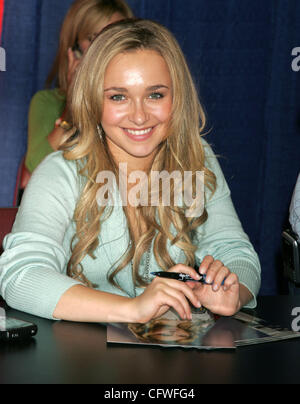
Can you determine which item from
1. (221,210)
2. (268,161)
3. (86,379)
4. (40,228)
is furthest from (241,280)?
(268,161)

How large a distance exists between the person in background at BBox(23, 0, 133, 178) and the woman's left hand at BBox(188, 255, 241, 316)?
1452 mm

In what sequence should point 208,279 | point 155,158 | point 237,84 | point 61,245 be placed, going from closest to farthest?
1. point 208,279
2. point 61,245
3. point 155,158
4. point 237,84

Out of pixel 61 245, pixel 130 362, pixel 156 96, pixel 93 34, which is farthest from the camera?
pixel 93 34

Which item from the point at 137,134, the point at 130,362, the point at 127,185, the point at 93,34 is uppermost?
the point at 93,34

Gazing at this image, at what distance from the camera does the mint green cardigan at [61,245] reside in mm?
1340

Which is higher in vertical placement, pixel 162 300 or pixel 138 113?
pixel 138 113

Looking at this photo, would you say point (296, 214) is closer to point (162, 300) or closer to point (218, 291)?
point (218, 291)

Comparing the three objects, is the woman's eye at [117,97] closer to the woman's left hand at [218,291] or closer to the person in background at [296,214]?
the woman's left hand at [218,291]

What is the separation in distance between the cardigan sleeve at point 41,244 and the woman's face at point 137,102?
171 mm

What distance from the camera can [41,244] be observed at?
4.69 ft

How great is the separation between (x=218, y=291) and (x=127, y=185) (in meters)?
0.49

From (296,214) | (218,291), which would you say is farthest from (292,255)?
(218,291)

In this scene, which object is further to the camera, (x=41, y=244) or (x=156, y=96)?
(x=156, y=96)

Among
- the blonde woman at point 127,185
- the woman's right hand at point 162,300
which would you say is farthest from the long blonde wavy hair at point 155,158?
the woman's right hand at point 162,300
